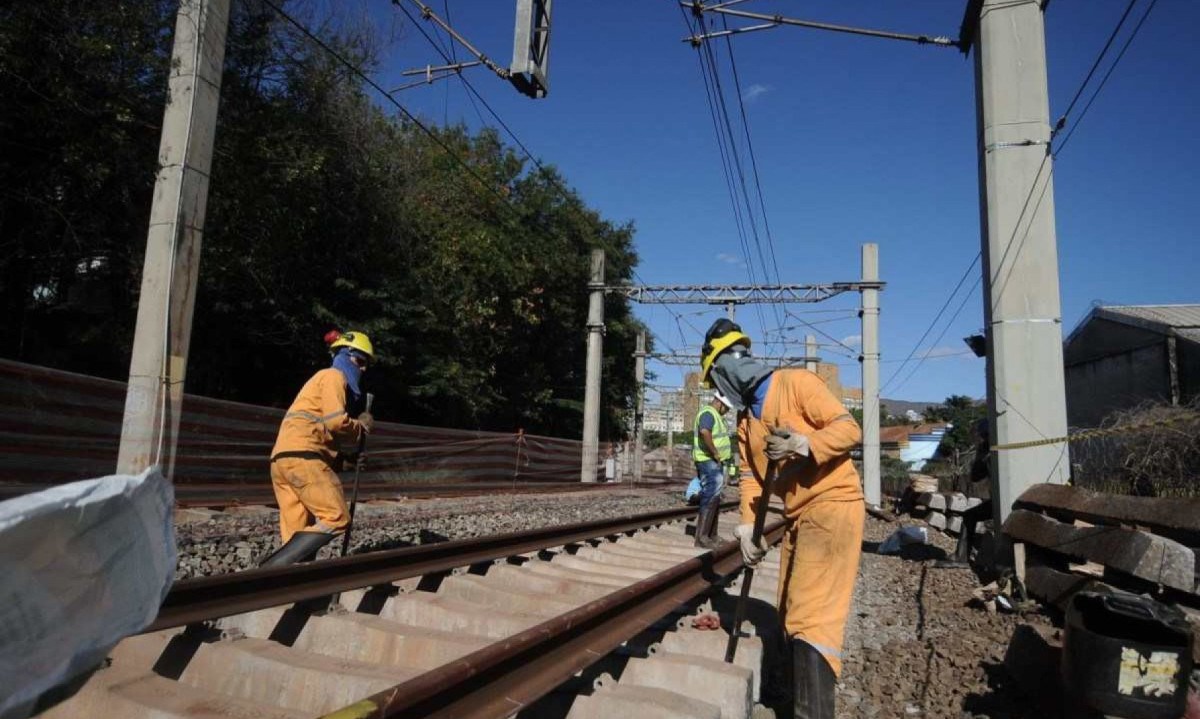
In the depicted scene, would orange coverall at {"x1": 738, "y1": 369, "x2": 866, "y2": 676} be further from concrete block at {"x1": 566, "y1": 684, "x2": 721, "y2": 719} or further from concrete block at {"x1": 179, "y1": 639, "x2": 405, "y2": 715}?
concrete block at {"x1": 179, "y1": 639, "x2": 405, "y2": 715}

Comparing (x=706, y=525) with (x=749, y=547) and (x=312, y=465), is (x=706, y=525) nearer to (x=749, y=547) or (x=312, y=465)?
(x=749, y=547)

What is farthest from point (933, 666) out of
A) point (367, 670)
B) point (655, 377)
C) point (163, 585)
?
point (655, 377)

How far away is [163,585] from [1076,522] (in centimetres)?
687

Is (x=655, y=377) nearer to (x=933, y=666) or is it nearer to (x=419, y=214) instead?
(x=419, y=214)

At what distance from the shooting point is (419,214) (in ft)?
70.2

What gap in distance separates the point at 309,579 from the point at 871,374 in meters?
22.7

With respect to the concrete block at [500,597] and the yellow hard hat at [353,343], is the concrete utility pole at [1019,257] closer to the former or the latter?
the concrete block at [500,597]

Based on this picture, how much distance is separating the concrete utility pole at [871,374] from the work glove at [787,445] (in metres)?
21.1

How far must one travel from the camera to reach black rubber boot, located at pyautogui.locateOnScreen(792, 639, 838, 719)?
3.32m

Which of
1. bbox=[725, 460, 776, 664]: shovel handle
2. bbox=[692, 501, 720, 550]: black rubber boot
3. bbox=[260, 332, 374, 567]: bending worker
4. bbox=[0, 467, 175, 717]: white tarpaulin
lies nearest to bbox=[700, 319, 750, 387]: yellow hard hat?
bbox=[725, 460, 776, 664]: shovel handle

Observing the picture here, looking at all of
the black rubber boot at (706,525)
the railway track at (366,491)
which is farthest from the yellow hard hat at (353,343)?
the black rubber boot at (706,525)

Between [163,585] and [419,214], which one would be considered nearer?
[163,585]

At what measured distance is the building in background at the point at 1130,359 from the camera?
16.4 meters

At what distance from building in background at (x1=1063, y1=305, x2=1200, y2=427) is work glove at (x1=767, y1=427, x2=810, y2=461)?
14.7 metres
